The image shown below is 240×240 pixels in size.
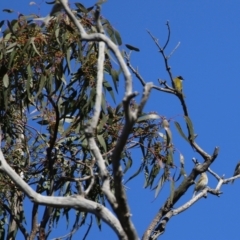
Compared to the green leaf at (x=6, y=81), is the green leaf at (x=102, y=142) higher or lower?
lower

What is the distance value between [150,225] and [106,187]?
1680 mm

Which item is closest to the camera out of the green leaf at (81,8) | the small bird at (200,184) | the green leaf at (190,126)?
the green leaf at (190,126)

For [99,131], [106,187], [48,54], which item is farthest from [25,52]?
[106,187]

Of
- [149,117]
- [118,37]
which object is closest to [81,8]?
[118,37]

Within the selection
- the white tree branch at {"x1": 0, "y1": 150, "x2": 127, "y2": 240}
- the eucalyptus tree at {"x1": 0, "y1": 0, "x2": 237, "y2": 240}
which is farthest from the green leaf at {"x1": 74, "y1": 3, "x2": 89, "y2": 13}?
the white tree branch at {"x1": 0, "y1": 150, "x2": 127, "y2": 240}

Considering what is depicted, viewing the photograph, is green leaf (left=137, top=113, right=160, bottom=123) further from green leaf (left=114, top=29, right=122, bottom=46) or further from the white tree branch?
the white tree branch

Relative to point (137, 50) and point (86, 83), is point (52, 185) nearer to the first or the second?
point (86, 83)

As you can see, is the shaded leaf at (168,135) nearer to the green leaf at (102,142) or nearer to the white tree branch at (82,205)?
the green leaf at (102,142)

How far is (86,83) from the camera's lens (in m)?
4.93

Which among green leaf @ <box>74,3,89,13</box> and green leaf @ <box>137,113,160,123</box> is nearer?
green leaf @ <box>137,113,160,123</box>

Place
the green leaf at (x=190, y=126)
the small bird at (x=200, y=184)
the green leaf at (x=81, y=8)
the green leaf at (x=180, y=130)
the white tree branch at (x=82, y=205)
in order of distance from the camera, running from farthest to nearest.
Answer: the small bird at (x=200, y=184), the green leaf at (x=81, y=8), the green leaf at (x=190, y=126), the green leaf at (x=180, y=130), the white tree branch at (x=82, y=205)

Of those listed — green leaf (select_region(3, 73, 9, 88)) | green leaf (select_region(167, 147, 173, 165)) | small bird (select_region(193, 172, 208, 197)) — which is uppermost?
green leaf (select_region(3, 73, 9, 88))

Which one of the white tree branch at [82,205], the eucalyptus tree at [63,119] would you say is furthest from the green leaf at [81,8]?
the white tree branch at [82,205]

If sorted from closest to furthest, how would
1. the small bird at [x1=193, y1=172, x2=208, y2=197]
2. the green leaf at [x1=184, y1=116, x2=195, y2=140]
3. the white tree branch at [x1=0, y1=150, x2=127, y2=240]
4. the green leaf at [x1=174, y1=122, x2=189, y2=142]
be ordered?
the white tree branch at [x1=0, y1=150, x2=127, y2=240] → the green leaf at [x1=174, y1=122, x2=189, y2=142] → the green leaf at [x1=184, y1=116, x2=195, y2=140] → the small bird at [x1=193, y1=172, x2=208, y2=197]
